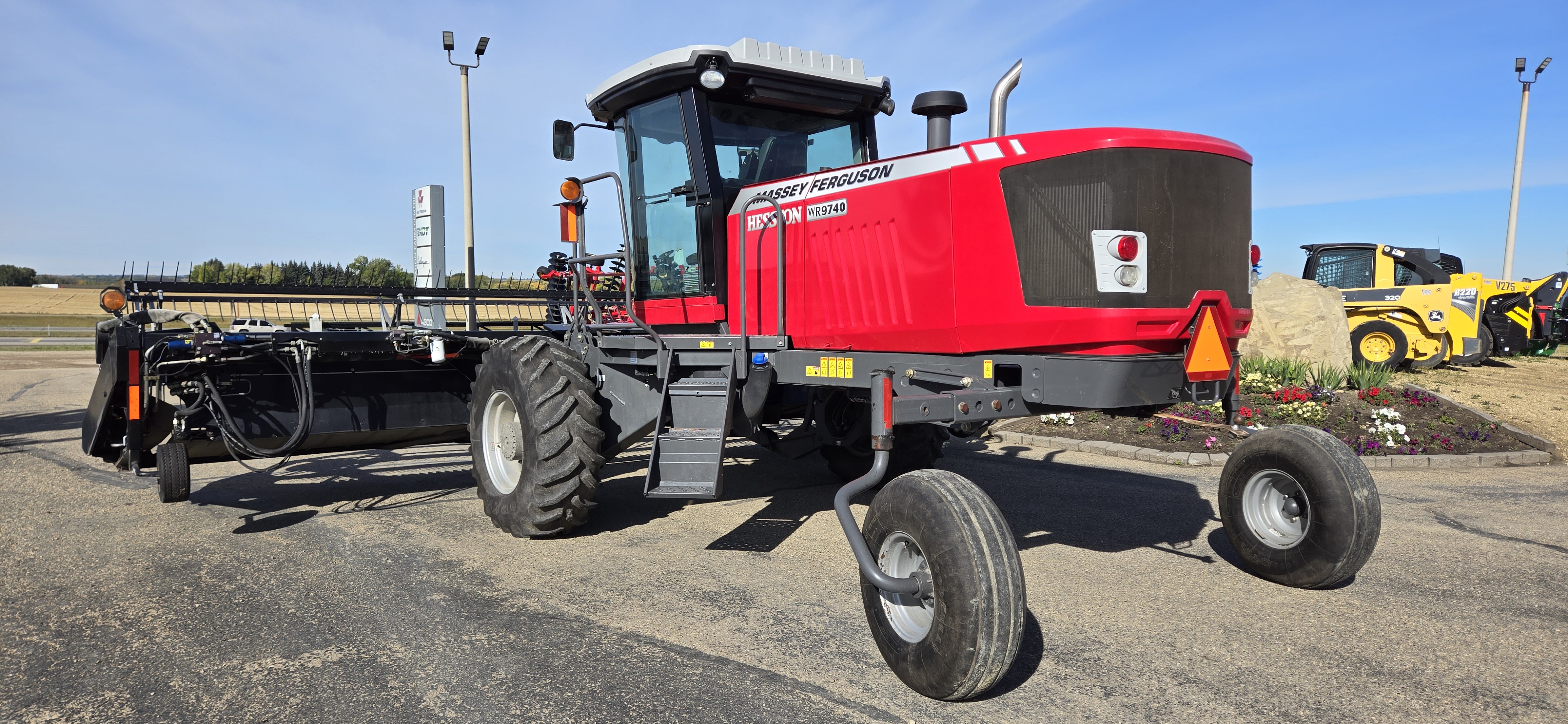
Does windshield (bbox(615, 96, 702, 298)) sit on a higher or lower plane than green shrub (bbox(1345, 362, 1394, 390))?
higher

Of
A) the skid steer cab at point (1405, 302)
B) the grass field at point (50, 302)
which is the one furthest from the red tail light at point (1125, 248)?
the grass field at point (50, 302)

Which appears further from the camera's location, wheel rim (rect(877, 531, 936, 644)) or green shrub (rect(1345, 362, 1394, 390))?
green shrub (rect(1345, 362, 1394, 390))

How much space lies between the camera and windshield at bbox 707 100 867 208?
17.3 feet

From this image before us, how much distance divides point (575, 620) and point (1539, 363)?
2030cm

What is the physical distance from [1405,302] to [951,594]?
589 inches

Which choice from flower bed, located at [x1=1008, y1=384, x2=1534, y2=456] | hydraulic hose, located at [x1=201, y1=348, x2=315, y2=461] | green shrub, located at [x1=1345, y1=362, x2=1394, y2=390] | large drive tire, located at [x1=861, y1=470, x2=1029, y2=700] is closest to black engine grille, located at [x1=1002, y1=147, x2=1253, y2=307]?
large drive tire, located at [x1=861, y1=470, x2=1029, y2=700]

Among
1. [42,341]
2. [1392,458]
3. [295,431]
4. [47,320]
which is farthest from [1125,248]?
[47,320]

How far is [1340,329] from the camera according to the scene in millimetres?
12758

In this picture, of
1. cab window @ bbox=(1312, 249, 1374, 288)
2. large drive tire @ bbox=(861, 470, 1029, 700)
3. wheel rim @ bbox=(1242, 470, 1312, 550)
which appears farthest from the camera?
cab window @ bbox=(1312, 249, 1374, 288)

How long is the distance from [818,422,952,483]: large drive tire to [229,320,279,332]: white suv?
395 centimetres

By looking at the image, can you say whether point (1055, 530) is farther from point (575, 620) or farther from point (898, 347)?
point (575, 620)

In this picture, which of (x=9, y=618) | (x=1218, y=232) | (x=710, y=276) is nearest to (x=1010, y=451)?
(x=710, y=276)

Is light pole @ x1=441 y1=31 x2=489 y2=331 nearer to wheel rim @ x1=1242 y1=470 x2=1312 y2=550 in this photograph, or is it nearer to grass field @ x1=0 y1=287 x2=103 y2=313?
wheel rim @ x1=1242 y1=470 x2=1312 y2=550

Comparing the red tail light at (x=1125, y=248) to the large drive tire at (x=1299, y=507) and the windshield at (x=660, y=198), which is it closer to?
the large drive tire at (x=1299, y=507)
